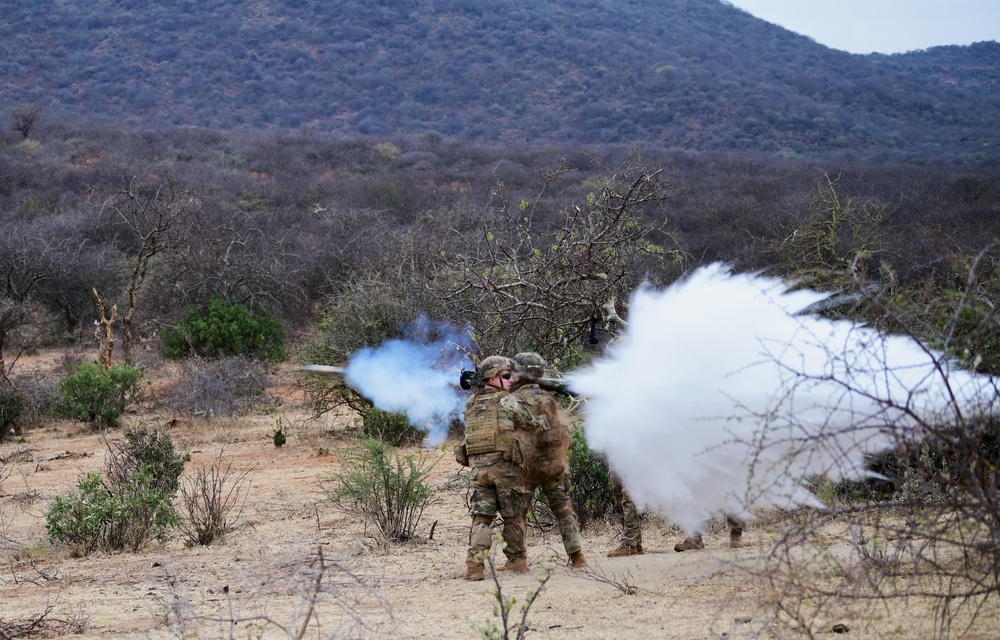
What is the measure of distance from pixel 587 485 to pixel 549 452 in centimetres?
176

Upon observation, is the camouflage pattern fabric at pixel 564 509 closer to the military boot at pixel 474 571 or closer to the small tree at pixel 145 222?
the military boot at pixel 474 571

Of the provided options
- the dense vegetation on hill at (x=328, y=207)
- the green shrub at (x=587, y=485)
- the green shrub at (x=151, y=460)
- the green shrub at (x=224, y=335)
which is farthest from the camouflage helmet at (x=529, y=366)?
the green shrub at (x=224, y=335)

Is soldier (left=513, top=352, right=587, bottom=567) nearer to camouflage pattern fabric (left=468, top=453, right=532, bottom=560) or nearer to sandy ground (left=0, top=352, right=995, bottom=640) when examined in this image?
camouflage pattern fabric (left=468, top=453, right=532, bottom=560)

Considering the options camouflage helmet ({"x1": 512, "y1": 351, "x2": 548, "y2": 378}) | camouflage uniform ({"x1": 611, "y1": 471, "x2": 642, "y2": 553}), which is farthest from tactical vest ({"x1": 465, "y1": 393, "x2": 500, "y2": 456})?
camouflage uniform ({"x1": 611, "y1": 471, "x2": 642, "y2": 553})

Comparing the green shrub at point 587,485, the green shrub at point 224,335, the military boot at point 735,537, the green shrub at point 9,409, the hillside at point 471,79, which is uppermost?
the hillside at point 471,79

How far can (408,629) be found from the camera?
6.15 meters

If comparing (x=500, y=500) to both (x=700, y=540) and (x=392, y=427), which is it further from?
(x=392, y=427)

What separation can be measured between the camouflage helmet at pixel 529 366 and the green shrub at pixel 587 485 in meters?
1.56

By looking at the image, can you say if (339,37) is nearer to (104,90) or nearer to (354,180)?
(104,90)

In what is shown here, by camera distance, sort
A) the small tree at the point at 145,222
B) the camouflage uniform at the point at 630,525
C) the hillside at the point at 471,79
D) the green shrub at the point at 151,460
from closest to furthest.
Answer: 1. the camouflage uniform at the point at 630,525
2. the green shrub at the point at 151,460
3. the small tree at the point at 145,222
4. the hillside at the point at 471,79

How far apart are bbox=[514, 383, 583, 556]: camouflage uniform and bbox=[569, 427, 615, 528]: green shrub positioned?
4.58 feet

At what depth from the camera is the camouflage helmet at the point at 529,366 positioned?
8.00m

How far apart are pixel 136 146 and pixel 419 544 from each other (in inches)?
1658

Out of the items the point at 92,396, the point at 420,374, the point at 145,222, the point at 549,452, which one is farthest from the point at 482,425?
the point at 145,222
